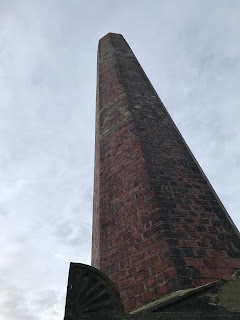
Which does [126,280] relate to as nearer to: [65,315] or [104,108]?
[65,315]

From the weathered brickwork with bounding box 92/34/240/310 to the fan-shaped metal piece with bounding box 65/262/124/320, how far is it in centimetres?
58

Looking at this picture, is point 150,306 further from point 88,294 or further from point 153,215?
point 153,215

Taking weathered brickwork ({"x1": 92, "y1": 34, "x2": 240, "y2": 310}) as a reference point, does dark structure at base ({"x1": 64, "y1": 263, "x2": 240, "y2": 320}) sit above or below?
below

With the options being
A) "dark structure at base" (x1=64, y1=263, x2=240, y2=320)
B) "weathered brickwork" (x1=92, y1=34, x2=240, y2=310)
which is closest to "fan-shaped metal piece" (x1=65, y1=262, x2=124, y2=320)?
"dark structure at base" (x1=64, y1=263, x2=240, y2=320)

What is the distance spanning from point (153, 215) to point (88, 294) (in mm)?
1182

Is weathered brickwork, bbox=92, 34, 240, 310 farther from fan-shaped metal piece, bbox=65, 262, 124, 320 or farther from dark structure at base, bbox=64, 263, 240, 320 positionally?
fan-shaped metal piece, bbox=65, 262, 124, 320

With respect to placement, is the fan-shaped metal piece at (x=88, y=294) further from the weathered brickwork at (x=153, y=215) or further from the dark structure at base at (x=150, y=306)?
the weathered brickwork at (x=153, y=215)

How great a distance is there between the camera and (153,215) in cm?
272

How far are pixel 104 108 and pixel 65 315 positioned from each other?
13.2 feet

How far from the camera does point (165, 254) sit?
235cm

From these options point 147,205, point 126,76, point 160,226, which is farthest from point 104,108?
point 160,226

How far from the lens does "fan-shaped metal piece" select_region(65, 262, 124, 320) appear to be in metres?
1.65

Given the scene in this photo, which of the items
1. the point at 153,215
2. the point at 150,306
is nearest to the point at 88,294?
the point at 150,306

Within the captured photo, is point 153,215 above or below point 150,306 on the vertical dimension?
above
